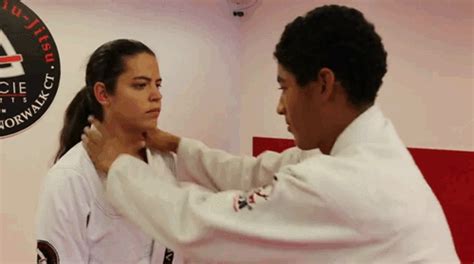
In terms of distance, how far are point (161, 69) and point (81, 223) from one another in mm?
1066

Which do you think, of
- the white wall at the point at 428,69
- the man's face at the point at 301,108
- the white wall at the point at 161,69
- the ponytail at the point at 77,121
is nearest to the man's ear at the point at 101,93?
the ponytail at the point at 77,121

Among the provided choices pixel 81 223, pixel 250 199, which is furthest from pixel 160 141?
pixel 250 199

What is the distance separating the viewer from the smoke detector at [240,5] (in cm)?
221

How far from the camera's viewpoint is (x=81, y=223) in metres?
1.18

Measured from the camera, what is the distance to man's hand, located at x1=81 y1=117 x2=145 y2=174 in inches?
44.2

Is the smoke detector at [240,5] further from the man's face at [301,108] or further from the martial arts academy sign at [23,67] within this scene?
the man's face at [301,108]

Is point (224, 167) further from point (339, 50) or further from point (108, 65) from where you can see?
point (339, 50)

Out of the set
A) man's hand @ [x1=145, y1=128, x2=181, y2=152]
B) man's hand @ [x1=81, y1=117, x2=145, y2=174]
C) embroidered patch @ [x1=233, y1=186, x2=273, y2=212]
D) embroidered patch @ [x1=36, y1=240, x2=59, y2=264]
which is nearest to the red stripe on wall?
man's hand @ [x1=145, y1=128, x2=181, y2=152]

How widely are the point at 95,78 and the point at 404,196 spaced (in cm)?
82

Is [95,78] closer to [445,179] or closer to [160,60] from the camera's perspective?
[160,60]

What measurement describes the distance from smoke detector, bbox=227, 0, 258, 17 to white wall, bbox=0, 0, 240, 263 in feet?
0.11

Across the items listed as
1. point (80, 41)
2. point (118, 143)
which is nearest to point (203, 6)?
point (80, 41)

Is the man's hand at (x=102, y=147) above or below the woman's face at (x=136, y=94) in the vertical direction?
below

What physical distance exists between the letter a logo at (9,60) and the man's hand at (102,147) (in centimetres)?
90
